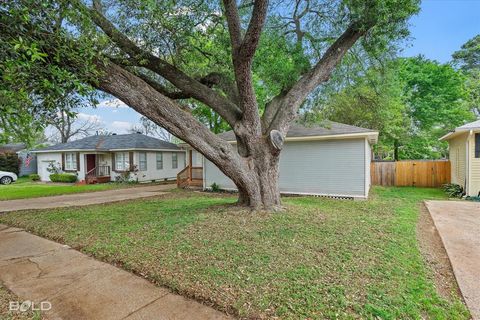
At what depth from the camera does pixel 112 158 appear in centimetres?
1772

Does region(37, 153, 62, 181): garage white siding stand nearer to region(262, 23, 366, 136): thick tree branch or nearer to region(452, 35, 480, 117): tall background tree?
region(262, 23, 366, 136): thick tree branch

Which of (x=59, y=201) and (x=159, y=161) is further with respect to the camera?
(x=159, y=161)

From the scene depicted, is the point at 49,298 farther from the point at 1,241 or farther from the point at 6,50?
the point at 1,241

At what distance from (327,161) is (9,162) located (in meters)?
25.5

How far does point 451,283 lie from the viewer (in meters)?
3.25

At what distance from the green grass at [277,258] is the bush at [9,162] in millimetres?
20201

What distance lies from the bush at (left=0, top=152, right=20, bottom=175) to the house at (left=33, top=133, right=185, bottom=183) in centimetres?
443

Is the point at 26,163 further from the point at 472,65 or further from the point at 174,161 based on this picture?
the point at 472,65

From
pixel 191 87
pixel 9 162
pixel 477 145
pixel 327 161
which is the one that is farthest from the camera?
pixel 9 162

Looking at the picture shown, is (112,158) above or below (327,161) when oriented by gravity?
above

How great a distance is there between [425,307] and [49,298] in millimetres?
3998

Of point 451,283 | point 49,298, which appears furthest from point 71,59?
point 451,283

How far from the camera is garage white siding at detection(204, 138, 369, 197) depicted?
932 centimetres

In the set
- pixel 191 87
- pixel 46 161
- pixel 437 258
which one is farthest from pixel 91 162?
pixel 437 258
